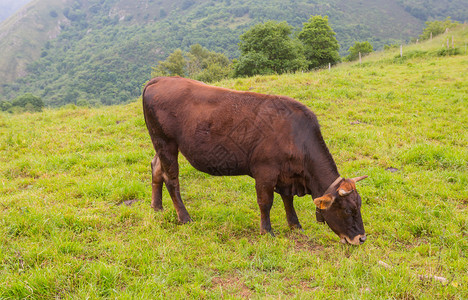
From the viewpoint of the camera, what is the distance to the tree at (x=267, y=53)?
37.6 metres

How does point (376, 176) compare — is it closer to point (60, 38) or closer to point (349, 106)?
point (349, 106)

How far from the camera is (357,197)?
4.30 metres

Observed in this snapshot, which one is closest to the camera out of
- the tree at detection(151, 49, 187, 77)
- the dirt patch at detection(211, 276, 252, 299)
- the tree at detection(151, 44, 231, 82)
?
the dirt patch at detection(211, 276, 252, 299)

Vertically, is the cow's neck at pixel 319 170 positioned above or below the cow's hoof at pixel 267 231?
above

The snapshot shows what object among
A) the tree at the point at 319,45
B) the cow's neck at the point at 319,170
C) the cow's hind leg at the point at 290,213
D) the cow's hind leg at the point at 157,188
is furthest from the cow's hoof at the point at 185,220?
the tree at the point at 319,45

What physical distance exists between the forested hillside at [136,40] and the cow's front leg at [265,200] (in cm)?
9178

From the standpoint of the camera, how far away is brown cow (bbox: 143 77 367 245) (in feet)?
14.5

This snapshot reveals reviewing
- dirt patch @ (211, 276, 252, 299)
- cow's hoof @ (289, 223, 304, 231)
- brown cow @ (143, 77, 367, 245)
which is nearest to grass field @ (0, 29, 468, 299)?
dirt patch @ (211, 276, 252, 299)

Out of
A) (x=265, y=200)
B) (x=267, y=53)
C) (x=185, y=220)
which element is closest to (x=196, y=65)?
(x=267, y=53)

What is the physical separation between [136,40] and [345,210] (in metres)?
155

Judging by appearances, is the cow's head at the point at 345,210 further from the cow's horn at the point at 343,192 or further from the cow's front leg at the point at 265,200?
the cow's front leg at the point at 265,200

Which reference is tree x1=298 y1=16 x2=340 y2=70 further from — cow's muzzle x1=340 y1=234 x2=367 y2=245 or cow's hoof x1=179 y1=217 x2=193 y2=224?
cow's muzzle x1=340 y1=234 x2=367 y2=245

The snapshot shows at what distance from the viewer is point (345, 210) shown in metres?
4.26

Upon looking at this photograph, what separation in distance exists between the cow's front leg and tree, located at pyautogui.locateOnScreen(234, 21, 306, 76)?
34.0 metres
